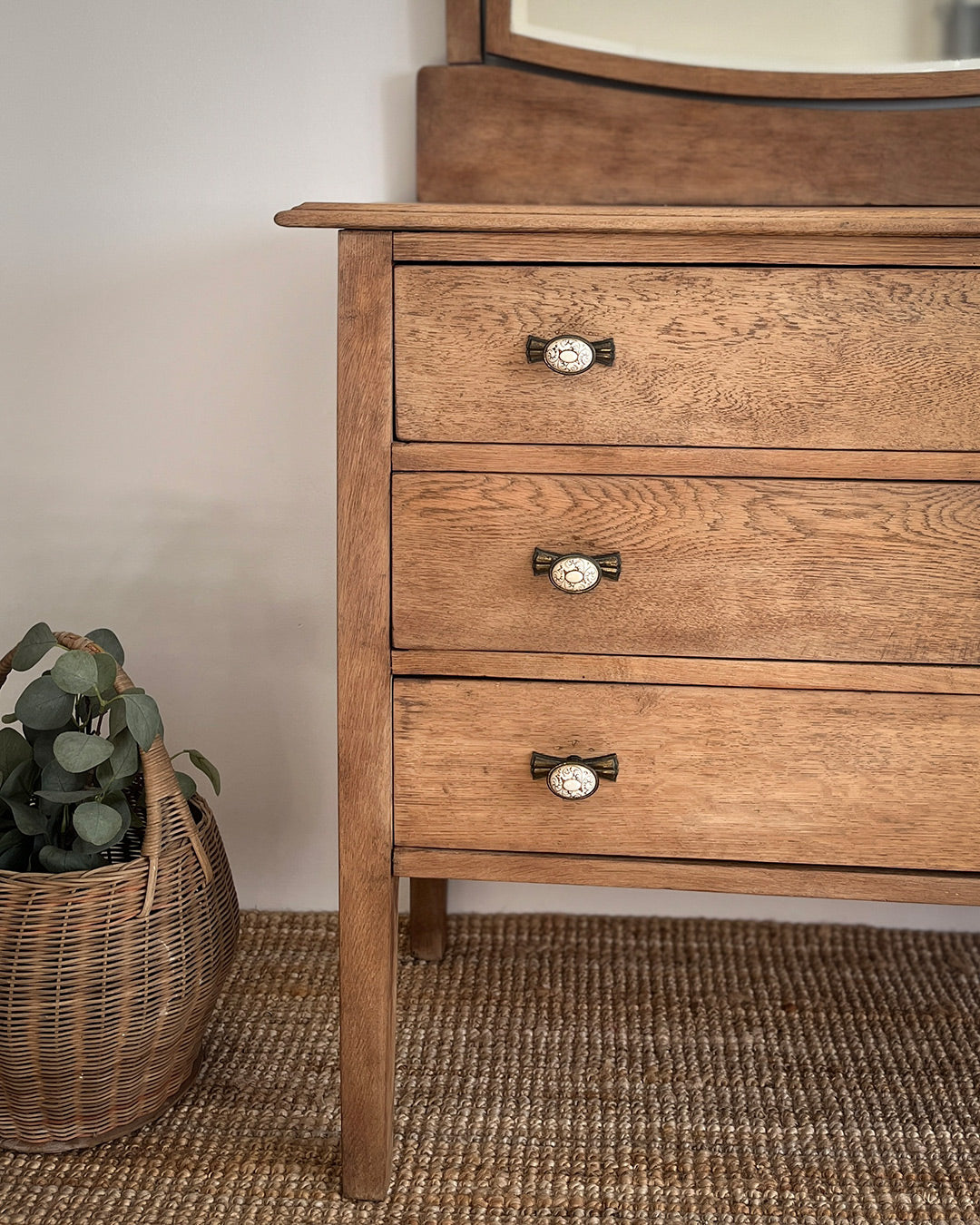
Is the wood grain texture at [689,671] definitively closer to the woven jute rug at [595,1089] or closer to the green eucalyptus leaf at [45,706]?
the green eucalyptus leaf at [45,706]

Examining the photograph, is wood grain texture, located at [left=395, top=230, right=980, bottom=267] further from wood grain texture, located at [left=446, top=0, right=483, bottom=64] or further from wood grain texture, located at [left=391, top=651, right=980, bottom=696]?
wood grain texture, located at [left=446, top=0, right=483, bottom=64]

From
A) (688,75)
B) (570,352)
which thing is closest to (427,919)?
(570,352)

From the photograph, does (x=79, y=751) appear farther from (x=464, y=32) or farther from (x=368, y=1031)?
(x=464, y=32)

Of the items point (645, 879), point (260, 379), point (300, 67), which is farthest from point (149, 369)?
point (645, 879)

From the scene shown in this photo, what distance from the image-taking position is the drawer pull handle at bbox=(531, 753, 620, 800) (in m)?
0.94

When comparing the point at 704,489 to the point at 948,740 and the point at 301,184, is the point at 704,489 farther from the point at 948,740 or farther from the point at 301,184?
the point at 301,184

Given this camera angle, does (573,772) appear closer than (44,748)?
Yes

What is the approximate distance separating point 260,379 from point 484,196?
0.36 metres

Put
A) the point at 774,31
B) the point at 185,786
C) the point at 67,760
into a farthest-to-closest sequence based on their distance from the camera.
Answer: the point at 774,31, the point at 185,786, the point at 67,760

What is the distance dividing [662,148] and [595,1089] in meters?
1.07

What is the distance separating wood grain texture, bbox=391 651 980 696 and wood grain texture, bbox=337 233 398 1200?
0.15ft

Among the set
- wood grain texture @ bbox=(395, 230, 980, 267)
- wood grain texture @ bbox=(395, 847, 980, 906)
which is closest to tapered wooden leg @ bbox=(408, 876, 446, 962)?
wood grain texture @ bbox=(395, 847, 980, 906)

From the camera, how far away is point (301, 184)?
4.50 feet

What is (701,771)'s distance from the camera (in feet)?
3.12
